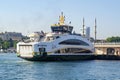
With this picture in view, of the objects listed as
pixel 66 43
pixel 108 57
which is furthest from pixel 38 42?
pixel 108 57

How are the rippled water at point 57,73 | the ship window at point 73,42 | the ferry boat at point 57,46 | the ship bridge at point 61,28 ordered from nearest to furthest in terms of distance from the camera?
1. the rippled water at point 57,73
2. the ferry boat at point 57,46
3. the ship window at point 73,42
4. the ship bridge at point 61,28

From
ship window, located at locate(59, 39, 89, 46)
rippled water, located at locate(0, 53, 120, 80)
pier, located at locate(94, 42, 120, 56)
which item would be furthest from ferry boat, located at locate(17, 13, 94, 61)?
pier, located at locate(94, 42, 120, 56)

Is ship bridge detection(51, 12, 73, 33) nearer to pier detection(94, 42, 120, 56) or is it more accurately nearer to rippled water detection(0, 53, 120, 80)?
pier detection(94, 42, 120, 56)

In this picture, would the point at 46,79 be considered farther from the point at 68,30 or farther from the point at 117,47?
the point at 117,47

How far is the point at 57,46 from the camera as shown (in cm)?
7275

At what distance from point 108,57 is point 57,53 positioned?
16876 millimetres

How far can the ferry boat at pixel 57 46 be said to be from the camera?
70.7 metres

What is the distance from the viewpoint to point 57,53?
7269 cm

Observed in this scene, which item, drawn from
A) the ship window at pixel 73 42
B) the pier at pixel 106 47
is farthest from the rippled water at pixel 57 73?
the pier at pixel 106 47

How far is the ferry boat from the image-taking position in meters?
70.7

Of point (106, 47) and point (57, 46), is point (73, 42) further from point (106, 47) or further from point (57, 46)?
point (106, 47)

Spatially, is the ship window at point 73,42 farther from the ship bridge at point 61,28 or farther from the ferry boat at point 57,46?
the ship bridge at point 61,28

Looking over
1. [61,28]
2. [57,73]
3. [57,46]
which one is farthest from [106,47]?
[57,73]

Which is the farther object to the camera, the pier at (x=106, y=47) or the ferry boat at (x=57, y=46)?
the pier at (x=106, y=47)
